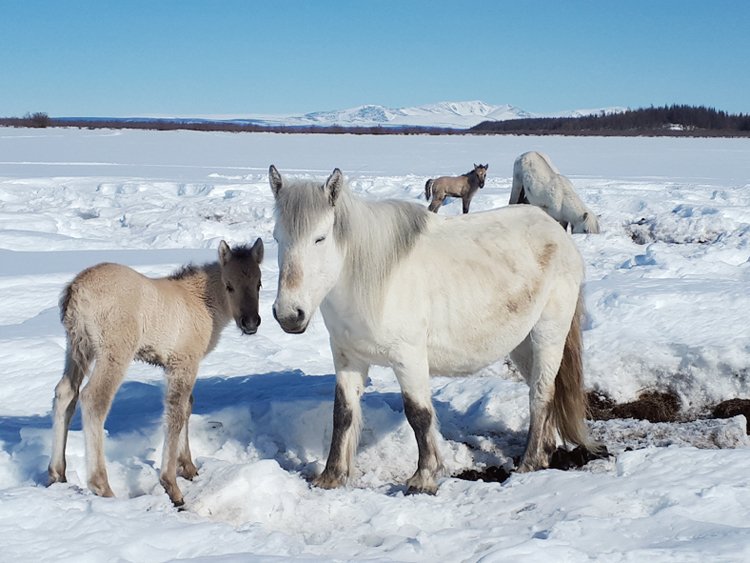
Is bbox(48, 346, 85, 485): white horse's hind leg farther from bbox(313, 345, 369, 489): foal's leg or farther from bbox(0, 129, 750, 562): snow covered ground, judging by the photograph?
bbox(313, 345, 369, 489): foal's leg

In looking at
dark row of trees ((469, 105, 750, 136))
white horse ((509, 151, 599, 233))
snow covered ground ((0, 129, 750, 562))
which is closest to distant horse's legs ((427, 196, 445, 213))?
white horse ((509, 151, 599, 233))

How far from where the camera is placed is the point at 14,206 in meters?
14.0

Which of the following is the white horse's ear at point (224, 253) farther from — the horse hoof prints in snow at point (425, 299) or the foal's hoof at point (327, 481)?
the foal's hoof at point (327, 481)

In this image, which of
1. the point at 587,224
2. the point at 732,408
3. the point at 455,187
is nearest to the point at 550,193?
the point at 587,224

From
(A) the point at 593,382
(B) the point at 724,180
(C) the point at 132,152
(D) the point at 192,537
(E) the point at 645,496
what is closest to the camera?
(D) the point at 192,537

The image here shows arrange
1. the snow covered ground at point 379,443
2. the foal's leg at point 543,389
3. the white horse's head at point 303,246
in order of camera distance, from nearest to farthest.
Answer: the snow covered ground at point 379,443 → the white horse's head at point 303,246 → the foal's leg at point 543,389

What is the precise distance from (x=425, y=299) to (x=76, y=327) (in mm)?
1791

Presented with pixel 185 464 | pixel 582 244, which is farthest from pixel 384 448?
pixel 582 244

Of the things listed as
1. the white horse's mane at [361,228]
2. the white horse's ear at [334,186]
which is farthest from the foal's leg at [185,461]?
the white horse's ear at [334,186]

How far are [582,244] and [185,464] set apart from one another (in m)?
8.48

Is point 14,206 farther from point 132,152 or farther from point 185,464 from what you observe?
point 132,152

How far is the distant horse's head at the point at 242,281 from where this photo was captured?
158 inches

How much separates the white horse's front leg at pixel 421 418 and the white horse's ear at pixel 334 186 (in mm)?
992

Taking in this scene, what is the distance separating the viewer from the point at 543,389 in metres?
4.61
